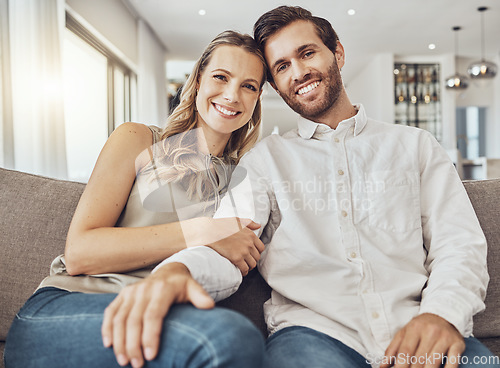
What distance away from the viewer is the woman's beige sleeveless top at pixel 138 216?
926mm

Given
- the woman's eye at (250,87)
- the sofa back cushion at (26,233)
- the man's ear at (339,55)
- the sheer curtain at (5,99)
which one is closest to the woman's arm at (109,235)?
the sofa back cushion at (26,233)

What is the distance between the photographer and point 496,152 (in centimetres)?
834

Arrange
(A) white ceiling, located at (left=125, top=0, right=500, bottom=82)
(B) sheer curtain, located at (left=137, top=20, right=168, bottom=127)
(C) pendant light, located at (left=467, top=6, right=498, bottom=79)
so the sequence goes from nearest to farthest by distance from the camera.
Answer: (C) pendant light, located at (left=467, top=6, right=498, bottom=79) < (A) white ceiling, located at (left=125, top=0, right=500, bottom=82) < (B) sheer curtain, located at (left=137, top=20, right=168, bottom=127)

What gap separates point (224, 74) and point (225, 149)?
228mm

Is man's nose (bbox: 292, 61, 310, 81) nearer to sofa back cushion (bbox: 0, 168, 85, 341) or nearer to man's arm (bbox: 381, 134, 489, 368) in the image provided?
man's arm (bbox: 381, 134, 489, 368)

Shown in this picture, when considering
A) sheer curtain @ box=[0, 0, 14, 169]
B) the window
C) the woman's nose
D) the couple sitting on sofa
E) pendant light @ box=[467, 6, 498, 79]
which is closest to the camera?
the couple sitting on sofa

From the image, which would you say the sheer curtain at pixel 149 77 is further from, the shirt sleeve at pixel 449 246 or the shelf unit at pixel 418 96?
the shirt sleeve at pixel 449 246

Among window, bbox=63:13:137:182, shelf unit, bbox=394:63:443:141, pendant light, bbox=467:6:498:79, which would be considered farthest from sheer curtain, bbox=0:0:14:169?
shelf unit, bbox=394:63:443:141

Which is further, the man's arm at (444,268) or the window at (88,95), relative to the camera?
the window at (88,95)

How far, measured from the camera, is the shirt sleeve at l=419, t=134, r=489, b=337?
881 mm

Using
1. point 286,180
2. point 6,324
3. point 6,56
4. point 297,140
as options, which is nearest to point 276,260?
point 286,180

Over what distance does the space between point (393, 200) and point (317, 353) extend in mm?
421

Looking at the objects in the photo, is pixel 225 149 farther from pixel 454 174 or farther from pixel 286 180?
pixel 454 174

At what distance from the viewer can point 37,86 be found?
3031 millimetres
